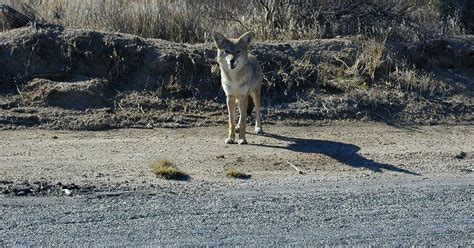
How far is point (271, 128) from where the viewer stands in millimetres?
14453

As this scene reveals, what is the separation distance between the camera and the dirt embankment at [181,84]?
47.4 feet

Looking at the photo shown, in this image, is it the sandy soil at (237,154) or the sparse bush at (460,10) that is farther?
the sparse bush at (460,10)

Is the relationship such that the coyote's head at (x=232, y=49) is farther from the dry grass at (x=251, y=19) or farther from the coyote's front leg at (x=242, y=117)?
the dry grass at (x=251, y=19)

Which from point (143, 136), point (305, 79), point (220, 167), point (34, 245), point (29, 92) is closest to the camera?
point (34, 245)

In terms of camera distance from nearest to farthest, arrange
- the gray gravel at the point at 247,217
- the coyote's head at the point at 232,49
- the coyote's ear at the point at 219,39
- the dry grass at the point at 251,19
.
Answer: the gray gravel at the point at 247,217 < the coyote's head at the point at 232,49 < the coyote's ear at the point at 219,39 < the dry grass at the point at 251,19

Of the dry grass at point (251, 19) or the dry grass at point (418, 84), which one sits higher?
the dry grass at point (251, 19)

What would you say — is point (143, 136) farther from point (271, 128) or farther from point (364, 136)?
point (364, 136)

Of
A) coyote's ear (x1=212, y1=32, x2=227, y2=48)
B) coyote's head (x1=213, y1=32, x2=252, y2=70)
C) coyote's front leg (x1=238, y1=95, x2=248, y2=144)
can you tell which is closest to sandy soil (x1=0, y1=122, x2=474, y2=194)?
coyote's front leg (x1=238, y1=95, x2=248, y2=144)

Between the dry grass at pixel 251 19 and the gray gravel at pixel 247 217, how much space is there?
6.81 m

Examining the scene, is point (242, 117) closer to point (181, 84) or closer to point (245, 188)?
point (181, 84)

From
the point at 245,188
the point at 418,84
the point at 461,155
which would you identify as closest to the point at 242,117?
the point at 245,188

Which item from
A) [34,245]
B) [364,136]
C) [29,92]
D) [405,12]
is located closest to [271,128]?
[364,136]

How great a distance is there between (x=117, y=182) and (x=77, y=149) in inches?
79.0

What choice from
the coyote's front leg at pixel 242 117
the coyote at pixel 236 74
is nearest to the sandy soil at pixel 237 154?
the coyote's front leg at pixel 242 117
